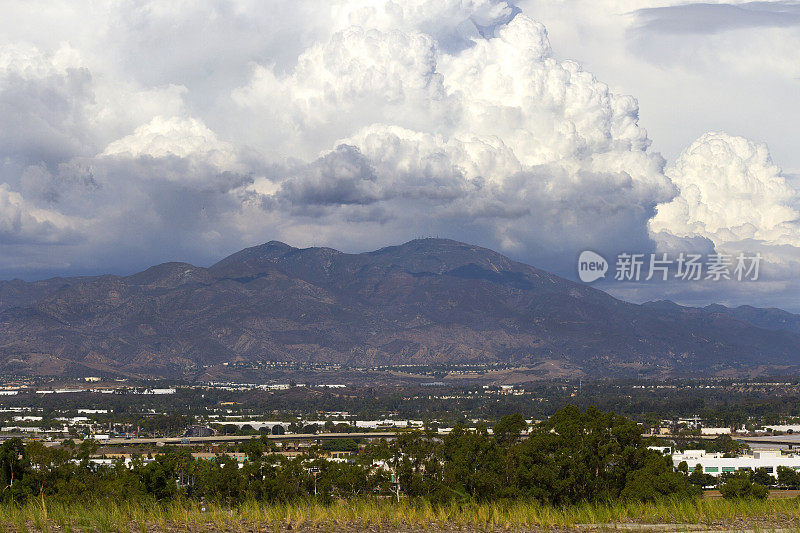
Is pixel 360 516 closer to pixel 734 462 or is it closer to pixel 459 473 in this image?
pixel 459 473

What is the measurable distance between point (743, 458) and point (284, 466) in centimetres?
7646

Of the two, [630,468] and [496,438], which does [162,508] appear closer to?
[630,468]

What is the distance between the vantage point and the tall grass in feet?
81.8

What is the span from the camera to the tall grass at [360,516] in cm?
2494

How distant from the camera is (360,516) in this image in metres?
28.3

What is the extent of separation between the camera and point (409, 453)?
73688 mm

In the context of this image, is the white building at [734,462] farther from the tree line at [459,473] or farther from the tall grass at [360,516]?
the tall grass at [360,516]

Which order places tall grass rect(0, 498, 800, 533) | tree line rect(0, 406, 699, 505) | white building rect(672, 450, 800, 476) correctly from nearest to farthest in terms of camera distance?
tall grass rect(0, 498, 800, 533) < tree line rect(0, 406, 699, 505) < white building rect(672, 450, 800, 476)

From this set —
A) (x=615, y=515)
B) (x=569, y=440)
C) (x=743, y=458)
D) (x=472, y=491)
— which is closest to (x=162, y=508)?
(x=615, y=515)

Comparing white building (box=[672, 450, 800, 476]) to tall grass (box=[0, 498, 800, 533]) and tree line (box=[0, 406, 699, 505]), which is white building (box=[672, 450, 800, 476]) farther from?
tall grass (box=[0, 498, 800, 533])

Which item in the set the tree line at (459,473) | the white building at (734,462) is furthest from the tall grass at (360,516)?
the white building at (734,462)

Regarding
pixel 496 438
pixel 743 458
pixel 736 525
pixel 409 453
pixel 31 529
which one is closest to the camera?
pixel 31 529

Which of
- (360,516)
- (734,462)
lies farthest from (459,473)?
(734,462)

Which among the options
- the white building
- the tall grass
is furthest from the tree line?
the white building
